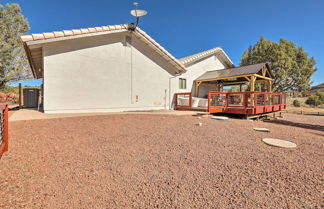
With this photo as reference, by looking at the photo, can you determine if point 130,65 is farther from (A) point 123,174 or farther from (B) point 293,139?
(B) point 293,139

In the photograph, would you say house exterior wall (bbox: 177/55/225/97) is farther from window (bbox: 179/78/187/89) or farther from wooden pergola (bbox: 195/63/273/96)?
wooden pergola (bbox: 195/63/273/96)

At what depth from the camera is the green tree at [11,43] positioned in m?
18.8

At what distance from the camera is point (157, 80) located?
35.2ft

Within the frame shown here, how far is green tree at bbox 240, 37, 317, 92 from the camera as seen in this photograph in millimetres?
18250

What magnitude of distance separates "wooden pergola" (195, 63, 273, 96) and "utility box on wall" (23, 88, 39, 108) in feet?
44.0

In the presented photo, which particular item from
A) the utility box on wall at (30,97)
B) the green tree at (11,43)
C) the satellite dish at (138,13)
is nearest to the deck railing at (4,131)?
the satellite dish at (138,13)

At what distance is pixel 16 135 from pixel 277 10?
19422 millimetres

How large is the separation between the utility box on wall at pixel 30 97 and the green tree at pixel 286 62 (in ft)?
81.3

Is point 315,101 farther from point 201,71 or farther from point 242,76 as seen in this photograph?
point 201,71

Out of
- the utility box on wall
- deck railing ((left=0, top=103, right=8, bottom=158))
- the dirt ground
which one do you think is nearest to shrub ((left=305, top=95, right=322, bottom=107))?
the dirt ground

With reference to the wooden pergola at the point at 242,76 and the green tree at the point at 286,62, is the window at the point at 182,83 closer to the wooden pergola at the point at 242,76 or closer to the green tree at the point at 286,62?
the wooden pergola at the point at 242,76

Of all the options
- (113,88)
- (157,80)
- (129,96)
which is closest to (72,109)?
(113,88)

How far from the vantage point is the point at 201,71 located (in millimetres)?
15047

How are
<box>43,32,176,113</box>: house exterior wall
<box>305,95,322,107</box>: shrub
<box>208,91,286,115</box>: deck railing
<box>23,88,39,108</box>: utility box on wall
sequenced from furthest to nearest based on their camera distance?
<box>305,95,322,107</box>: shrub, <box>23,88,39,108</box>: utility box on wall, <box>208,91,286,115</box>: deck railing, <box>43,32,176,113</box>: house exterior wall
